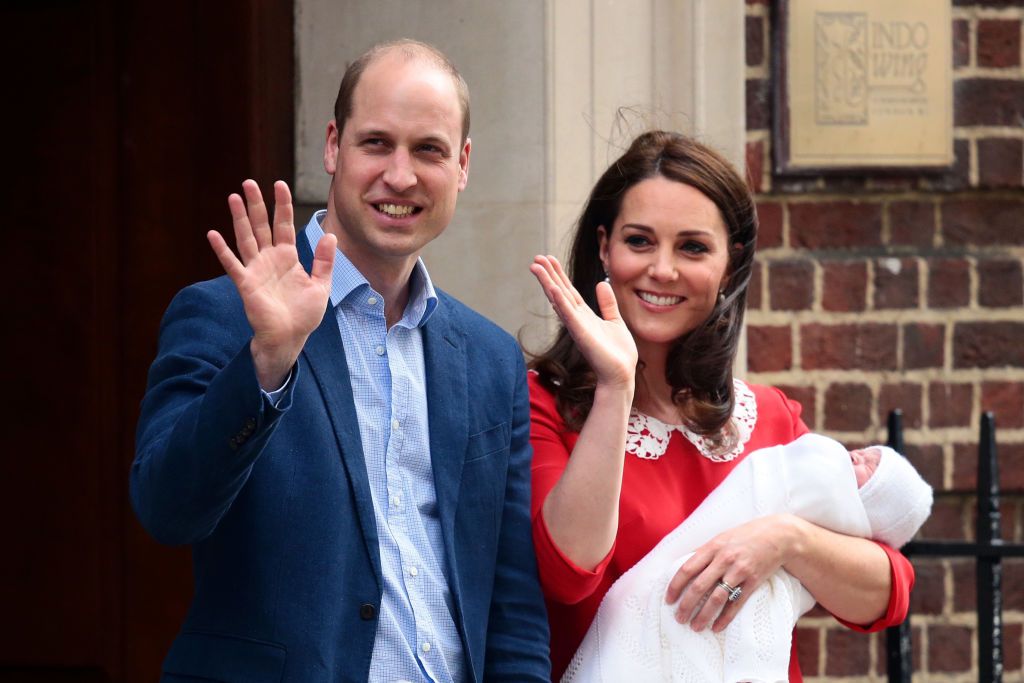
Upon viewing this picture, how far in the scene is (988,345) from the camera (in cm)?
421

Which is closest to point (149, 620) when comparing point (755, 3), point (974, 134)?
point (755, 3)

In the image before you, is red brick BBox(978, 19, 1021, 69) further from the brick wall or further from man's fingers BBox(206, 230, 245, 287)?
man's fingers BBox(206, 230, 245, 287)

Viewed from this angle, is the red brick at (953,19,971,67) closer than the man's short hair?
No

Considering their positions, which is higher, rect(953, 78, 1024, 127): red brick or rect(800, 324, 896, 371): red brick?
rect(953, 78, 1024, 127): red brick

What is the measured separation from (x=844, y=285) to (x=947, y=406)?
1.39 feet

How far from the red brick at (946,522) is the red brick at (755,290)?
2.34 ft

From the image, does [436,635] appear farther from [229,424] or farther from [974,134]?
[974,134]

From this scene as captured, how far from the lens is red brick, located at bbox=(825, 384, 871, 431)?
13.5 feet

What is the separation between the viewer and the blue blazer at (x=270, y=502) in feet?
7.36

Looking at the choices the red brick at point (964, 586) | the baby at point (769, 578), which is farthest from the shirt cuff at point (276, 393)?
the red brick at point (964, 586)

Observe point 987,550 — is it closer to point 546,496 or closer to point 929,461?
point 929,461

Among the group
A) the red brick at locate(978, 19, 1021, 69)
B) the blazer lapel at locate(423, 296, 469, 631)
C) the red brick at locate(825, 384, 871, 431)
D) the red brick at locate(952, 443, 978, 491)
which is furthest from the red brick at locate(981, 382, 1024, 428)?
the blazer lapel at locate(423, 296, 469, 631)

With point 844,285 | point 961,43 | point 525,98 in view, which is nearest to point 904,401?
point 844,285

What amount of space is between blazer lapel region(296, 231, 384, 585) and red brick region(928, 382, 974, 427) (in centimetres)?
210
